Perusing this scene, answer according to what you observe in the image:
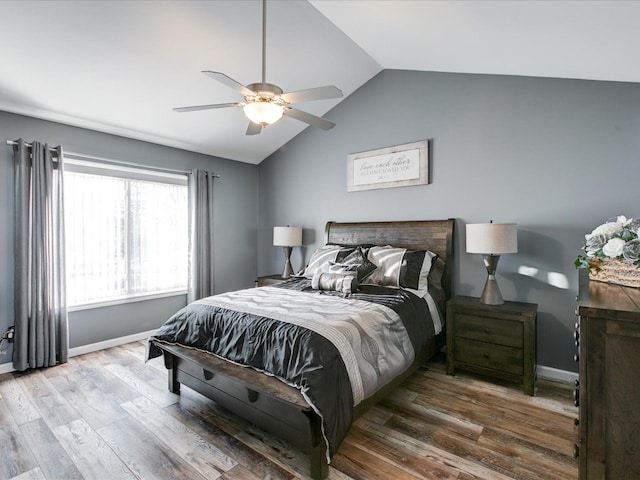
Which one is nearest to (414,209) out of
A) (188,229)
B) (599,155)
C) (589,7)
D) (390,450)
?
(599,155)

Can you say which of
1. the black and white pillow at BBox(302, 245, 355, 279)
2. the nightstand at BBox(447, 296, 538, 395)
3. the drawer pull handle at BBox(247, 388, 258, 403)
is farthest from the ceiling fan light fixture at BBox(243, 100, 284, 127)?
the nightstand at BBox(447, 296, 538, 395)

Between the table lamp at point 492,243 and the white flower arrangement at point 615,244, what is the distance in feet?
Answer: 2.66

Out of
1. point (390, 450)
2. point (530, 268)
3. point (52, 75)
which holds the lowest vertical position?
point (390, 450)

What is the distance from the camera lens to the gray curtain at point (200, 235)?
4.43 metres

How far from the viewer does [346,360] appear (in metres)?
1.86

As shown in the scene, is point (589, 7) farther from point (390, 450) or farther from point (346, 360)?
point (390, 450)

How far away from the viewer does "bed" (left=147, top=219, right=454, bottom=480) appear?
169 centimetres

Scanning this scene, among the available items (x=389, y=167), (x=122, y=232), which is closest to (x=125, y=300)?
(x=122, y=232)

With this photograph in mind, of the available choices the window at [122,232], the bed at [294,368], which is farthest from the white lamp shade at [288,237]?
the window at [122,232]

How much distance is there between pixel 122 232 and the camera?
3947mm

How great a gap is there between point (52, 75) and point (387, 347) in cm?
359

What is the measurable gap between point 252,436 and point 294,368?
0.69 meters

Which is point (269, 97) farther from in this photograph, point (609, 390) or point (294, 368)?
point (609, 390)

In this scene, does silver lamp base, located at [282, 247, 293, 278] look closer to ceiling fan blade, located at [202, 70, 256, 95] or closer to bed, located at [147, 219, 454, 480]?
bed, located at [147, 219, 454, 480]
